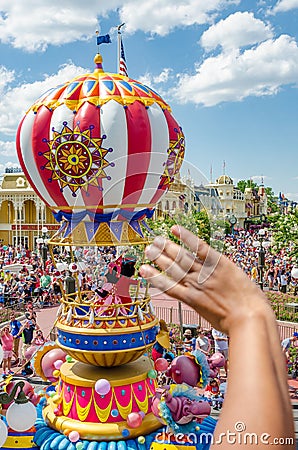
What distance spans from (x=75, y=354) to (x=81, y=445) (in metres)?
1.10

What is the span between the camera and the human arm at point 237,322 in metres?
1.05

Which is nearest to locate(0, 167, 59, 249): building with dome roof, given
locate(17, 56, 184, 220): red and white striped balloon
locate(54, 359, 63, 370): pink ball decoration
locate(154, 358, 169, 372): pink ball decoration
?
locate(54, 359, 63, 370): pink ball decoration

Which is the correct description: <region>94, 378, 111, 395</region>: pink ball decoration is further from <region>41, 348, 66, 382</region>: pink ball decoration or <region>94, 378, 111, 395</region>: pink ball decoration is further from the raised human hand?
the raised human hand

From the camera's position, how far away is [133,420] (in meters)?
5.99

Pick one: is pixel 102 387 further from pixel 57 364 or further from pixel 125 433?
pixel 57 364

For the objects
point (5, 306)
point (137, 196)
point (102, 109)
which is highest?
point (102, 109)

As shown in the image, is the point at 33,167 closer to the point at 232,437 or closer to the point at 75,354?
the point at 75,354

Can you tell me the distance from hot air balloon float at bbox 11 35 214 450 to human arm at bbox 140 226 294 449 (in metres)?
4.08

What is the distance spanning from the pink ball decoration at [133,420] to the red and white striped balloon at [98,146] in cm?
253

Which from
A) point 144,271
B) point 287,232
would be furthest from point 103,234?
point 287,232

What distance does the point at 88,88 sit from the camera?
6039 mm

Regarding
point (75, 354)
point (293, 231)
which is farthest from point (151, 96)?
point (293, 231)

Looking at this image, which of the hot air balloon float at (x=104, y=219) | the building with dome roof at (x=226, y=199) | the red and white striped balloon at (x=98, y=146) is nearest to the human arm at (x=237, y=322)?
the building with dome roof at (x=226, y=199)

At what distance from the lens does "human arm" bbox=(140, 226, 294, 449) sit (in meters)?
1.05
